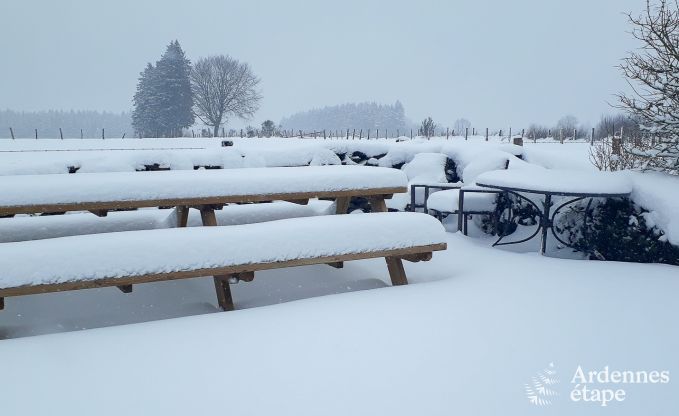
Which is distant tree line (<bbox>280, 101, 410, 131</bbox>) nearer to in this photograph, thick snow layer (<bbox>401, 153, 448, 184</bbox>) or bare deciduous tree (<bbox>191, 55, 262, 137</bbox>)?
bare deciduous tree (<bbox>191, 55, 262, 137</bbox>)

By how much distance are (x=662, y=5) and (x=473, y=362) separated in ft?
14.8

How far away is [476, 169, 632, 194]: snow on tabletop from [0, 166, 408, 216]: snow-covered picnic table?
127 centimetres

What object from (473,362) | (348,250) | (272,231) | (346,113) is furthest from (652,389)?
(346,113)

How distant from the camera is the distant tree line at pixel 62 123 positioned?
296ft

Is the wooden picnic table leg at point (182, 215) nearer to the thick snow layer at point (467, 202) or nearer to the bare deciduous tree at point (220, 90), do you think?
the thick snow layer at point (467, 202)

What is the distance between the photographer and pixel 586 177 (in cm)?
452

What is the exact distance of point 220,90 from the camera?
168 feet

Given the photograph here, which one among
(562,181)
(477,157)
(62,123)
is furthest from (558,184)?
(62,123)

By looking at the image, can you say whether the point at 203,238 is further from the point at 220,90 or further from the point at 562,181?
the point at 220,90

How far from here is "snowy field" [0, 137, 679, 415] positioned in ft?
6.15

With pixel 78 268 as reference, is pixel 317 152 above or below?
above

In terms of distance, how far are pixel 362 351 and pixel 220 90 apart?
52401 mm

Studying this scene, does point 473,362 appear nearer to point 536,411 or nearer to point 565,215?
point 536,411

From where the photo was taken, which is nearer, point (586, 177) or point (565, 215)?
point (586, 177)
